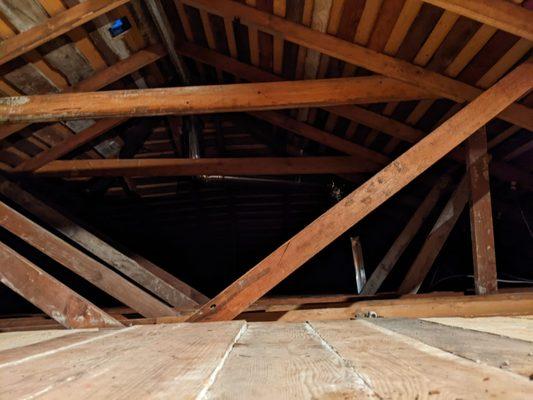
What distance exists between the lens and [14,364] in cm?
99

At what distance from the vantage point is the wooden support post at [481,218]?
110 inches

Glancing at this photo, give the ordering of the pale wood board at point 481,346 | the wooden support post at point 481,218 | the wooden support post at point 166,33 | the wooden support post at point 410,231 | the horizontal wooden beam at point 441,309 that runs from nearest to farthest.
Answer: the pale wood board at point 481,346, the horizontal wooden beam at point 441,309, the wooden support post at point 481,218, the wooden support post at point 166,33, the wooden support post at point 410,231

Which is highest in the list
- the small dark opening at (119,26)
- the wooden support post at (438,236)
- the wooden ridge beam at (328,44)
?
the small dark opening at (119,26)

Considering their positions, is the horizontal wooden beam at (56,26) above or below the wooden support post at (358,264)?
above

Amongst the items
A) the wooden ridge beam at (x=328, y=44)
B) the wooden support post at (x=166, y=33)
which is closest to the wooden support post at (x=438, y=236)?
the wooden ridge beam at (x=328, y=44)

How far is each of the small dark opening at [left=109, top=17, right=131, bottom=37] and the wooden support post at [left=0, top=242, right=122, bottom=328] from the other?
2.07 meters

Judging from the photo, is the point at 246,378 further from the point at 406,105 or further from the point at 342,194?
the point at 342,194

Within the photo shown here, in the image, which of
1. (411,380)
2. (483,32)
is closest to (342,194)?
(483,32)

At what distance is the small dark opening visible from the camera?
3151mm

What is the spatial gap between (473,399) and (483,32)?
2.76 meters

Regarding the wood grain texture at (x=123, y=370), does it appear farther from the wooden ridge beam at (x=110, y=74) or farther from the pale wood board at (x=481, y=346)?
the wooden ridge beam at (x=110, y=74)

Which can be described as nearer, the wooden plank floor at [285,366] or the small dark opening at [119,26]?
the wooden plank floor at [285,366]

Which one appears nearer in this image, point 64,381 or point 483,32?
point 64,381

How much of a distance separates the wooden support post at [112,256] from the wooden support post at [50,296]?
121cm
